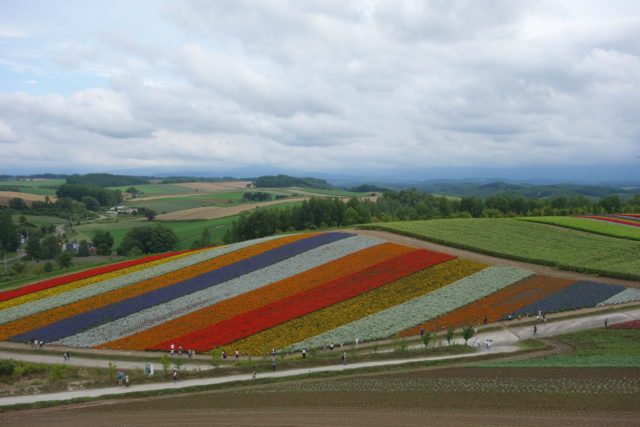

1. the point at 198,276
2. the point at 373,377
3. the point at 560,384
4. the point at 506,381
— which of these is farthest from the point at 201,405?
the point at 198,276

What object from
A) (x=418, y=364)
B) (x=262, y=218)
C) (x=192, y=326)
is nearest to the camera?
(x=418, y=364)

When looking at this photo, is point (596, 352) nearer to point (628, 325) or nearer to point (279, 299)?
point (628, 325)

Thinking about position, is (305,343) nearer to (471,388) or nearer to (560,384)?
(471,388)

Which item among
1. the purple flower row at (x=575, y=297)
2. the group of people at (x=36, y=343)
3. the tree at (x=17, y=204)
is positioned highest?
the tree at (x=17, y=204)

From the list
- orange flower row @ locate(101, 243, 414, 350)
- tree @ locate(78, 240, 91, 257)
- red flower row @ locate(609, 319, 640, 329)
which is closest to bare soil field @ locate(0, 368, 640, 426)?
red flower row @ locate(609, 319, 640, 329)

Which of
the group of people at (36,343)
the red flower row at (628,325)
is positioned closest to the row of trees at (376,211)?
the group of people at (36,343)

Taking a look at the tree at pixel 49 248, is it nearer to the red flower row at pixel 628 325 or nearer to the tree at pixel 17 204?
the tree at pixel 17 204
